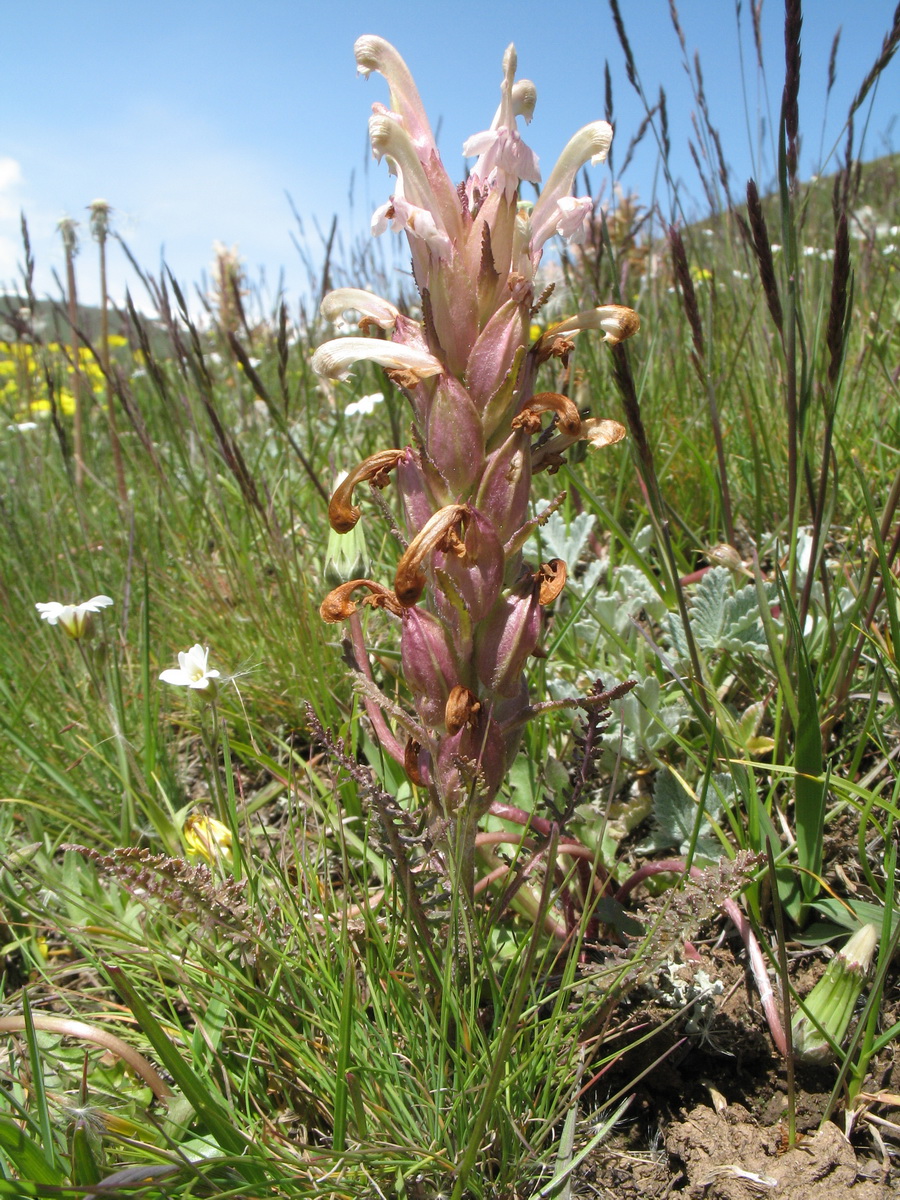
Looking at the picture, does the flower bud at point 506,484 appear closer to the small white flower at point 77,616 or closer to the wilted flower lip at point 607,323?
the wilted flower lip at point 607,323

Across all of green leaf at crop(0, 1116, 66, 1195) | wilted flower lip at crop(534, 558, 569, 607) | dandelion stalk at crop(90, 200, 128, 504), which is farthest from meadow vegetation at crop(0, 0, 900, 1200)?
dandelion stalk at crop(90, 200, 128, 504)

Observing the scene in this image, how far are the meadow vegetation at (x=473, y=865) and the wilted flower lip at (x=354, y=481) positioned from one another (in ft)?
0.21

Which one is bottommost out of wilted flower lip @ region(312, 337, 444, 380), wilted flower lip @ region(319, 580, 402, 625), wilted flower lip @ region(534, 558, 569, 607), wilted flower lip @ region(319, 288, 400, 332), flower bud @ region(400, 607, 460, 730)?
flower bud @ region(400, 607, 460, 730)

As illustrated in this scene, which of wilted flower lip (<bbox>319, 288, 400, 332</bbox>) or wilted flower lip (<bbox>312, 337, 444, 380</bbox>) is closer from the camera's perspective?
wilted flower lip (<bbox>312, 337, 444, 380</bbox>)

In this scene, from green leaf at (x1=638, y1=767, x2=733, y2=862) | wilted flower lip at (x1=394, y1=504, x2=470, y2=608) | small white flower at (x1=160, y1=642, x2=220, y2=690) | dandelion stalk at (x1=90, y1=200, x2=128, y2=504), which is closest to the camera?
wilted flower lip at (x1=394, y1=504, x2=470, y2=608)

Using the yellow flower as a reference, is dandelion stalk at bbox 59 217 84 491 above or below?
above

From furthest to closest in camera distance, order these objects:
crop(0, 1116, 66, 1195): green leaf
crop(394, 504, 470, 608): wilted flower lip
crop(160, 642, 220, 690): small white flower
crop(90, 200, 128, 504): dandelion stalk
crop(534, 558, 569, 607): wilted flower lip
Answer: crop(90, 200, 128, 504): dandelion stalk
crop(160, 642, 220, 690): small white flower
crop(534, 558, 569, 607): wilted flower lip
crop(394, 504, 470, 608): wilted flower lip
crop(0, 1116, 66, 1195): green leaf

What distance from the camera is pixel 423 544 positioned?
3.56 ft

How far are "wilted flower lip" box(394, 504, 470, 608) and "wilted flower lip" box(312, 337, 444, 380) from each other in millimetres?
209

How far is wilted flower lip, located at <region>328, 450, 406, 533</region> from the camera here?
125 cm

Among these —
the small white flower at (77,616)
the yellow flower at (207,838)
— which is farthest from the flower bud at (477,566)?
the small white flower at (77,616)

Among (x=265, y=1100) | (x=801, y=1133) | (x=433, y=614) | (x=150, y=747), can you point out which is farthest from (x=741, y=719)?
(x=150, y=747)

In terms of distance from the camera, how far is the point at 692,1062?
54.6 inches

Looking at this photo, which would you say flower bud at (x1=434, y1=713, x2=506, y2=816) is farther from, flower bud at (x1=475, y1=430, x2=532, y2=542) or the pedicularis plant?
flower bud at (x1=475, y1=430, x2=532, y2=542)
